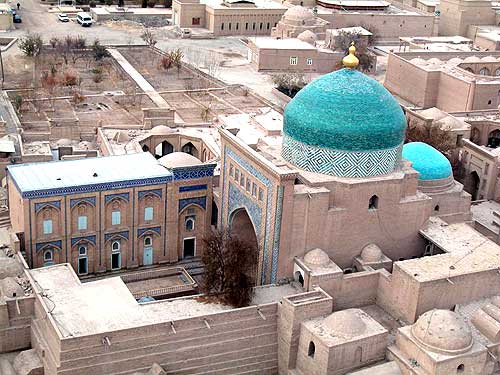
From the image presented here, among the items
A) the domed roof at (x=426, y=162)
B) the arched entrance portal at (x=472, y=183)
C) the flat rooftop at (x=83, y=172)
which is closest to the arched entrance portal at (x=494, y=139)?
the arched entrance portal at (x=472, y=183)

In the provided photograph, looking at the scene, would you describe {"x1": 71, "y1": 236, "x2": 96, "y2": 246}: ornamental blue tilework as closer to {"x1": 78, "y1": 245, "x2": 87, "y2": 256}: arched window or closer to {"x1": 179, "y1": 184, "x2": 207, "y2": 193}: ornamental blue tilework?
{"x1": 78, "y1": 245, "x2": 87, "y2": 256}: arched window

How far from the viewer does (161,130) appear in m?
36.4

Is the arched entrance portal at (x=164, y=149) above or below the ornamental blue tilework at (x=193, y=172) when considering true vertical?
below

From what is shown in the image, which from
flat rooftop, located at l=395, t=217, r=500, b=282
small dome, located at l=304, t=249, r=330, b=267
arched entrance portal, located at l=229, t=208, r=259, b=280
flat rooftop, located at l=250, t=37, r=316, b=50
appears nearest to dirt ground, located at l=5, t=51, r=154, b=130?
flat rooftop, located at l=250, t=37, r=316, b=50

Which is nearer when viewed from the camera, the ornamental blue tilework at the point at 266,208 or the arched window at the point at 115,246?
the ornamental blue tilework at the point at 266,208

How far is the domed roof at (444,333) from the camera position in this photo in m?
21.4

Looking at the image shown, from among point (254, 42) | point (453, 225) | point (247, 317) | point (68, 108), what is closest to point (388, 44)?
point (254, 42)

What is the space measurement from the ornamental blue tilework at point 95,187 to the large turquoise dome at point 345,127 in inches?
190

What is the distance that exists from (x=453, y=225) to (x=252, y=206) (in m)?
6.95

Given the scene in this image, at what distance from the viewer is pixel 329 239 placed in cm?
2553

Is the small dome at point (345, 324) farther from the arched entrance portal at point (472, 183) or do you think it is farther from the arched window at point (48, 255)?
the arched entrance portal at point (472, 183)

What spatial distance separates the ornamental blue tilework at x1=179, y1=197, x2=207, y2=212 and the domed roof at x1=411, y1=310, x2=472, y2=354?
32.6 feet

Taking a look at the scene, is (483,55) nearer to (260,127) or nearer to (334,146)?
(260,127)

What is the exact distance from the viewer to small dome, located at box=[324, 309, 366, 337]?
73.1 ft
